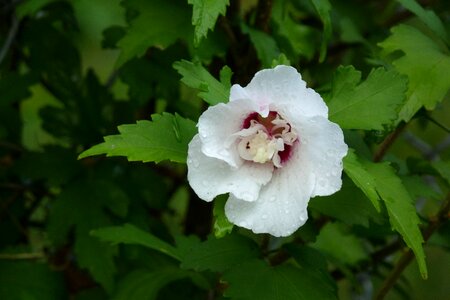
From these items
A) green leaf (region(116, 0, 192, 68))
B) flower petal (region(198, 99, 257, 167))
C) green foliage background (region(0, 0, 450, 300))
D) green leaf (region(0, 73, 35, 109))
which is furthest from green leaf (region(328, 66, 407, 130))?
green leaf (region(0, 73, 35, 109))

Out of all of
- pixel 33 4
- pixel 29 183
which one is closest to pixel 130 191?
pixel 29 183

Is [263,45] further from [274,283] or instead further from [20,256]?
[20,256]

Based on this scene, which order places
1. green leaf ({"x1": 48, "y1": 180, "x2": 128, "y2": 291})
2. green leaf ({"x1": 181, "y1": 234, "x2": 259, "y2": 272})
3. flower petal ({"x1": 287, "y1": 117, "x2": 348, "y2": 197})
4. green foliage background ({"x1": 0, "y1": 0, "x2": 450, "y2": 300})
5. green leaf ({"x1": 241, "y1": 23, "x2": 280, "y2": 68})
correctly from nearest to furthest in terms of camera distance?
flower petal ({"x1": 287, "y1": 117, "x2": 348, "y2": 197}) < green foliage background ({"x1": 0, "y1": 0, "x2": 450, "y2": 300}) < green leaf ({"x1": 181, "y1": 234, "x2": 259, "y2": 272}) < green leaf ({"x1": 241, "y1": 23, "x2": 280, "y2": 68}) < green leaf ({"x1": 48, "y1": 180, "x2": 128, "y2": 291})

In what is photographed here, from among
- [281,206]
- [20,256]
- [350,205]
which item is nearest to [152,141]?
[281,206]

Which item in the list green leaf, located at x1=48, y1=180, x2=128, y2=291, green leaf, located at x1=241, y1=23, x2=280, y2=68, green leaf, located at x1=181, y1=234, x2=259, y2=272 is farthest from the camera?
green leaf, located at x1=48, y1=180, x2=128, y2=291

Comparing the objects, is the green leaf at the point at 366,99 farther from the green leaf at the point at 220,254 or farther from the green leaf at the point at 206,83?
the green leaf at the point at 220,254

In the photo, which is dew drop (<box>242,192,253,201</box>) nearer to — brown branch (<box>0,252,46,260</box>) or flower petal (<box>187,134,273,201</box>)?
flower petal (<box>187,134,273,201</box>)
